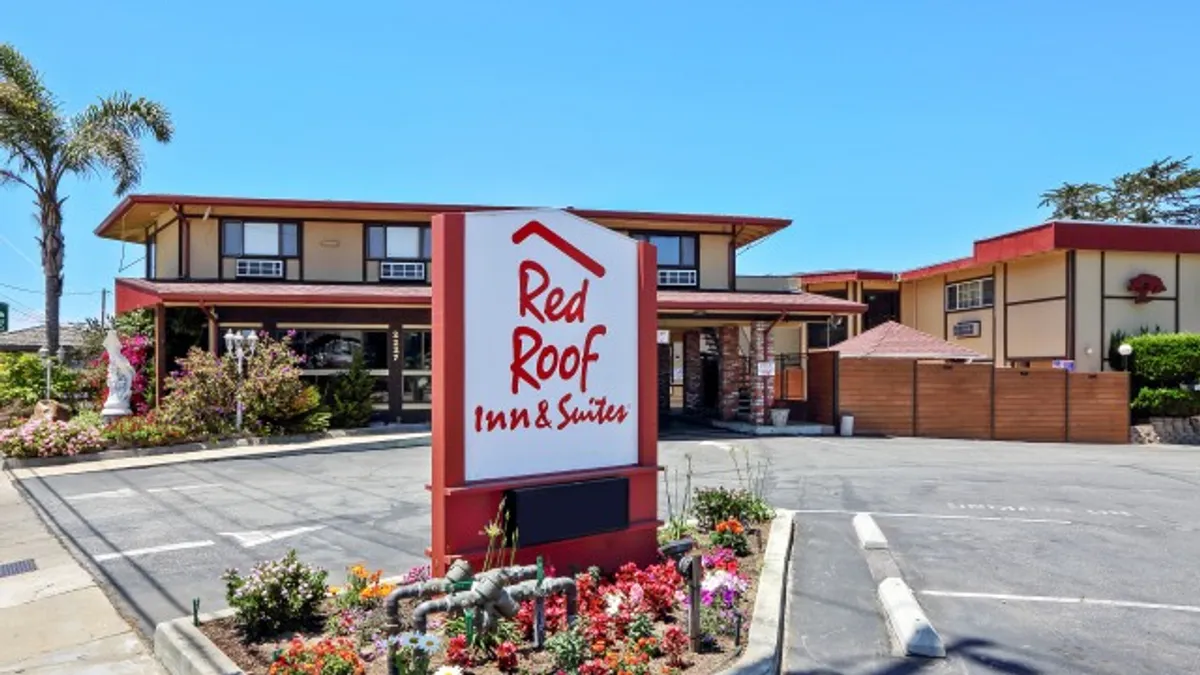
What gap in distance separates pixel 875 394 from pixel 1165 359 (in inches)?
371

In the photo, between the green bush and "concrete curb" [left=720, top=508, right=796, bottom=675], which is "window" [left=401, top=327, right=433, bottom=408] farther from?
the green bush

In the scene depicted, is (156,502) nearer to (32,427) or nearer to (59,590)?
(59,590)

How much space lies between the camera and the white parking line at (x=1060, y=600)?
6.21 meters

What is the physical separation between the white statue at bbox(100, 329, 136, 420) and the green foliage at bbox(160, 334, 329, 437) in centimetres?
80

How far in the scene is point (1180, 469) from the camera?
52.4 ft

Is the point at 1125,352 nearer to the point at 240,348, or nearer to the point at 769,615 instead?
the point at 769,615

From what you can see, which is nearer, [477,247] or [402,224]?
[477,247]

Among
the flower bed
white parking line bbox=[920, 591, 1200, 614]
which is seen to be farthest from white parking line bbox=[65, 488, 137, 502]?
white parking line bbox=[920, 591, 1200, 614]

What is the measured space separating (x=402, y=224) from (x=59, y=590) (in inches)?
650

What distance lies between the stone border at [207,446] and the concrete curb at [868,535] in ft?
41.6

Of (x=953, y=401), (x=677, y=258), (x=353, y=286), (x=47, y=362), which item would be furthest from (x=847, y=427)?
(x=47, y=362)

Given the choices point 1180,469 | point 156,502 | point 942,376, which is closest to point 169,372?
point 156,502

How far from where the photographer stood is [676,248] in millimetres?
24141

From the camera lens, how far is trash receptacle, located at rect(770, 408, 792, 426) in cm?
2162
